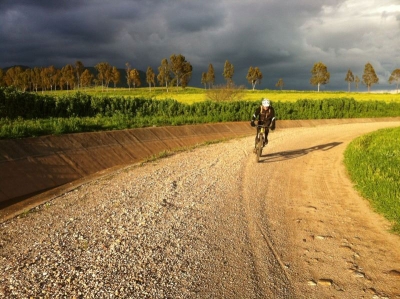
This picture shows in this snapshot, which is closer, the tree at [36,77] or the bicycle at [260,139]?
the bicycle at [260,139]

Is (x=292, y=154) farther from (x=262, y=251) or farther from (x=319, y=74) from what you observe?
(x=319, y=74)

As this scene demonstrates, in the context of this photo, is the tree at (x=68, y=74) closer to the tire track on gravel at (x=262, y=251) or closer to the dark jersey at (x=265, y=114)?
the dark jersey at (x=265, y=114)

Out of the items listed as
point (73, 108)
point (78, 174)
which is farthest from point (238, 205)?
point (73, 108)

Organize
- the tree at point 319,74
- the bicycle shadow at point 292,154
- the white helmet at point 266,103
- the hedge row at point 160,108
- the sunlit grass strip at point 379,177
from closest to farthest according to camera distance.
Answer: the sunlit grass strip at point 379,177
the white helmet at point 266,103
the bicycle shadow at point 292,154
the hedge row at point 160,108
the tree at point 319,74

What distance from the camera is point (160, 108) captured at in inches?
1185

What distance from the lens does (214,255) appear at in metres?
5.49

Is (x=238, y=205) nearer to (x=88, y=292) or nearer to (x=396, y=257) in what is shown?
(x=396, y=257)

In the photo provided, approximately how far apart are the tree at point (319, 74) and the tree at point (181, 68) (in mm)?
36489

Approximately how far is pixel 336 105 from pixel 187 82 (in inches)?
2776

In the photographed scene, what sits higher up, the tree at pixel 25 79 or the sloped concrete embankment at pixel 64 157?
the tree at pixel 25 79

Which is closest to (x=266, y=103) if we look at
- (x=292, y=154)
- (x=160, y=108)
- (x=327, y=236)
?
(x=292, y=154)

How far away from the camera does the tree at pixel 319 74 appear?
104m

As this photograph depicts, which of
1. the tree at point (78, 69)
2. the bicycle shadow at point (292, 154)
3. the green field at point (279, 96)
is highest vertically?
the tree at point (78, 69)

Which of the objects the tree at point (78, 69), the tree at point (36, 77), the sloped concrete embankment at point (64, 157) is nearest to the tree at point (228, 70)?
the tree at point (78, 69)
